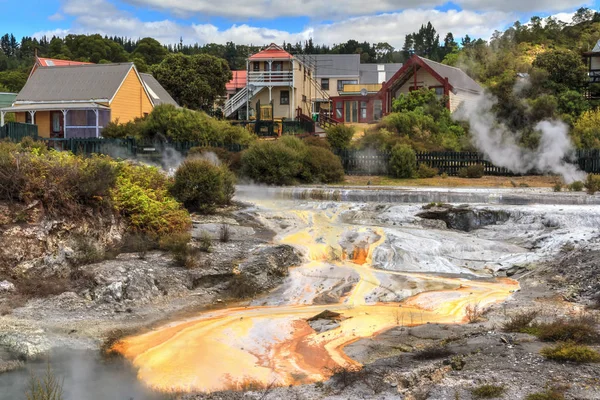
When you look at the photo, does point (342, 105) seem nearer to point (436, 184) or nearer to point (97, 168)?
point (436, 184)

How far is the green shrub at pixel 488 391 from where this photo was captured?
25.6 feet

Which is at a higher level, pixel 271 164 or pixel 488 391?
pixel 271 164

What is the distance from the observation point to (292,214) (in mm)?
20984

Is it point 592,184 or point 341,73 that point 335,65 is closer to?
point 341,73

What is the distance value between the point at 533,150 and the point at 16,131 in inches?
954

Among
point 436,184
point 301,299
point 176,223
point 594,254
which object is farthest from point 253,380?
point 436,184

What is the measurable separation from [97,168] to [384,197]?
33.6 ft

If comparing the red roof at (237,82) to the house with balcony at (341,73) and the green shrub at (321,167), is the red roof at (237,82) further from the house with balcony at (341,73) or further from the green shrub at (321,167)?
the green shrub at (321,167)

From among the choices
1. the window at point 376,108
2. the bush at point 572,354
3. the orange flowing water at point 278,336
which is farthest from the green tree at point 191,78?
the bush at point 572,354

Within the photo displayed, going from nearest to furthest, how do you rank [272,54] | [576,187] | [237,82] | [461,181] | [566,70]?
1. [576,187]
2. [461,181]
3. [566,70]
4. [272,54]
5. [237,82]

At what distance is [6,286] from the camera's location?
12.5 m

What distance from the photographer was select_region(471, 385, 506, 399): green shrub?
7.81 meters

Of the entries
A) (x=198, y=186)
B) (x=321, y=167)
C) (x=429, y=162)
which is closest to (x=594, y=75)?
(x=429, y=162)

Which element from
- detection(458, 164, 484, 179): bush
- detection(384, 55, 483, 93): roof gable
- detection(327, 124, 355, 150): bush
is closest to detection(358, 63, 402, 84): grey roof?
detection(384, 55, 483, 93): roof gable
